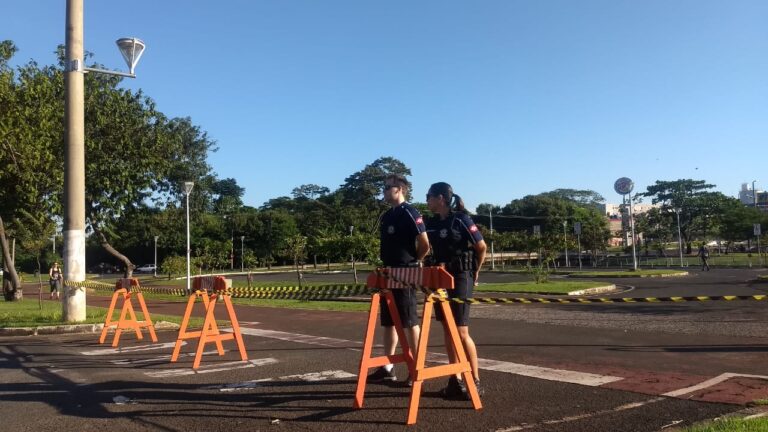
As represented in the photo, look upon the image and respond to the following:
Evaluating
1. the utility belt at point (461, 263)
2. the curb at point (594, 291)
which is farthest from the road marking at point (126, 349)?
the curb at point (594, 291)

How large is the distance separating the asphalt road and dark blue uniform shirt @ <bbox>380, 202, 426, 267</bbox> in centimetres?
131

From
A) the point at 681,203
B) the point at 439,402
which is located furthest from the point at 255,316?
the point at 681,203

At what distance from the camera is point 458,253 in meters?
5.55

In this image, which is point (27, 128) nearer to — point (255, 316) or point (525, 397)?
point (255, 316)

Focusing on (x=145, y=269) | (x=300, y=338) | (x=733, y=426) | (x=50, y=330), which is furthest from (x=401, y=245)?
(x=145, y=269)

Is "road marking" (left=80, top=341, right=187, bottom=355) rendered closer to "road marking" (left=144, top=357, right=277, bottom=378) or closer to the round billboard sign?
"road marking" (left=144, top=357, right=277, bottom=378)

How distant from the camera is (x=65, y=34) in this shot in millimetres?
12695

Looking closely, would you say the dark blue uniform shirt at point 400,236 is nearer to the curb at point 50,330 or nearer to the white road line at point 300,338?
the white road line at point 300,338

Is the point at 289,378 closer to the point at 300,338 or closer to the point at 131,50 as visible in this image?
the point at 300,338

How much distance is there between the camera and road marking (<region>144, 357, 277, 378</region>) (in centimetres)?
708

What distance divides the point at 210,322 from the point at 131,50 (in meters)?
7.29

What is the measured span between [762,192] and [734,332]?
183 m

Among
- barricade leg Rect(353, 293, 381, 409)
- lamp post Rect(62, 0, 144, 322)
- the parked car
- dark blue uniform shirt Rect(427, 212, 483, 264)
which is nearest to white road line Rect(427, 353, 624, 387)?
dark blue uniform shirt Rect(427, 212, 483, 264)

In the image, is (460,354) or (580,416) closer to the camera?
(580,416)
